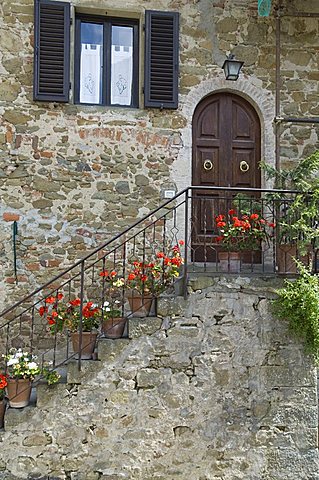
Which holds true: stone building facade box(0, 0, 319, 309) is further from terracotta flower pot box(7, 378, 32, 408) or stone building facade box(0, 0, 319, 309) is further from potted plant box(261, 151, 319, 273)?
terracotta flower pot box(7, 378, 32, 408)

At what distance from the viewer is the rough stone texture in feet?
18.7

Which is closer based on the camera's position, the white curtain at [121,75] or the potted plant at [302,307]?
the potted plant at [302,307]

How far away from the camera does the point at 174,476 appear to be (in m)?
5.84

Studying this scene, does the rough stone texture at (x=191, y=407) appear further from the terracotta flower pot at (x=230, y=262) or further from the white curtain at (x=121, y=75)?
the white curtain at (x=121, y=75)

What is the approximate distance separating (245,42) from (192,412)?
16.0 ft

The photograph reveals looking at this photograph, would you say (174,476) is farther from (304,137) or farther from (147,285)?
(304,137)

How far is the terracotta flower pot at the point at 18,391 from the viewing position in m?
5.67

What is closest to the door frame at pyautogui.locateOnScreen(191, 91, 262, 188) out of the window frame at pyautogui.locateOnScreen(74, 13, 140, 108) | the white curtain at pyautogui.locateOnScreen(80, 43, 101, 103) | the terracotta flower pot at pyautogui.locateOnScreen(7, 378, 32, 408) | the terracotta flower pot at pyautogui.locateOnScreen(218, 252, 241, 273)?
the window frame at pyautogui.locateOnScreen(74, 13, 140, 108)

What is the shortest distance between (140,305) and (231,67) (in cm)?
336

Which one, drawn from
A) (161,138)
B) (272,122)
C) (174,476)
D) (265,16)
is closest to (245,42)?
(265,16)

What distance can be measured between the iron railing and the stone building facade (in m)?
0.26

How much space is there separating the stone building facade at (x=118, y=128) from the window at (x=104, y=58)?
A: 0.38 ft

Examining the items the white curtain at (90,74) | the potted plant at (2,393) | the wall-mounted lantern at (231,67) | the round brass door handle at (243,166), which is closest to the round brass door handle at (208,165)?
the round brass door handle at (243,166)

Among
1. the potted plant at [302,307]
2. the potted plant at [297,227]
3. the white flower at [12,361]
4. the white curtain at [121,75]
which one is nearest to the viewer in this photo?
the white flower at [12,361]
